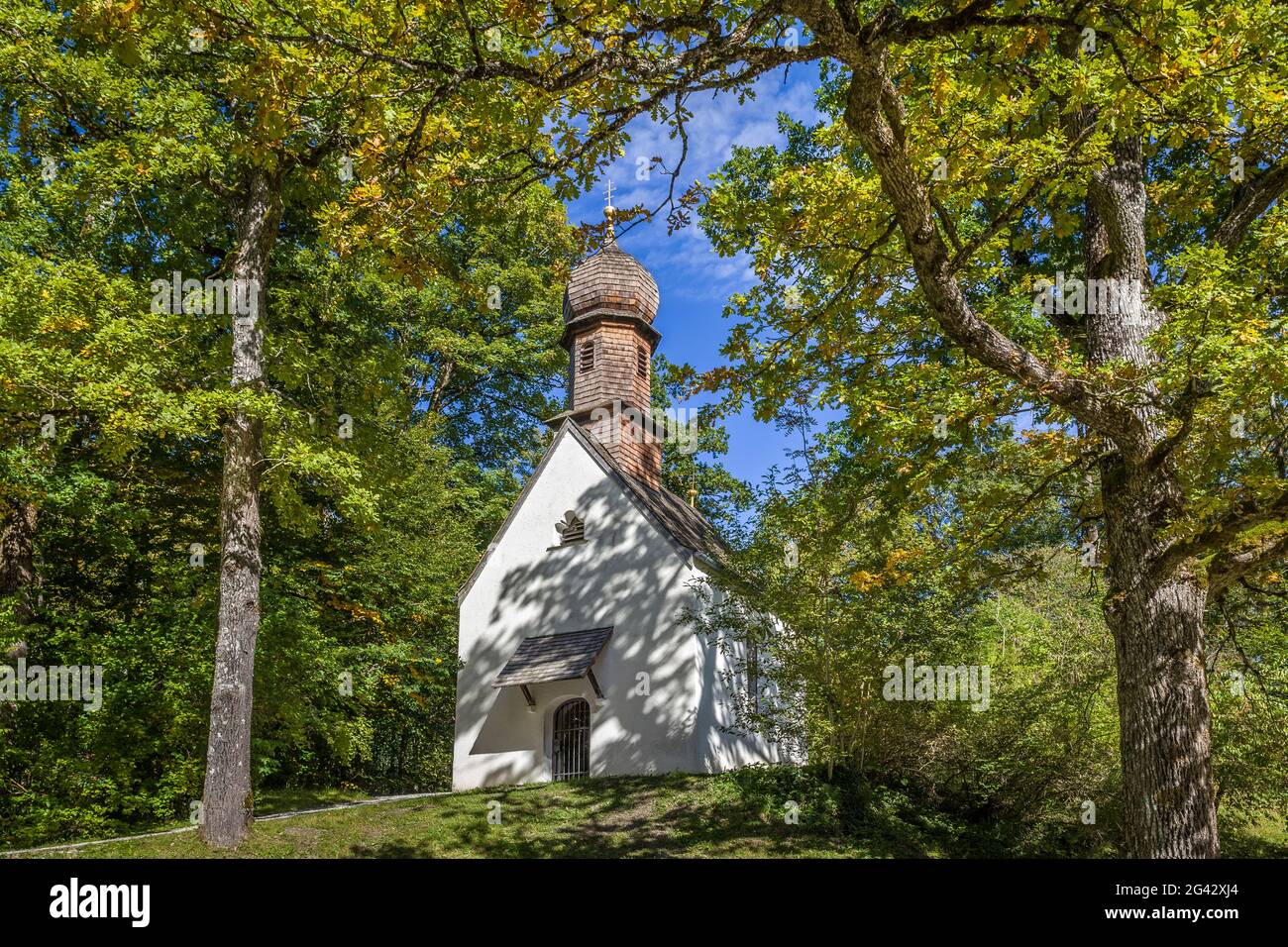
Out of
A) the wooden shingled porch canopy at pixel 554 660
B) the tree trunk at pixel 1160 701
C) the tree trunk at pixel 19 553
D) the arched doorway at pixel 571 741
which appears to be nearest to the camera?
the tree trunk at pixel 1160 701

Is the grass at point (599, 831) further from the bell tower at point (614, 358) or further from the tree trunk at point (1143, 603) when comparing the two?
the bell tower at point (614, 358)

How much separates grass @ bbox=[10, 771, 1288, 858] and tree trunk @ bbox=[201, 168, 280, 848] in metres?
0.49

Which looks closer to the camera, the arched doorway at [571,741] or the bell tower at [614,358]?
the arched doorway at [571,741]

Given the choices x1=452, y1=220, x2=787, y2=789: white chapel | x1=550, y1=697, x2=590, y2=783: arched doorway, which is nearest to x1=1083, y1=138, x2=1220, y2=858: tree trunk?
x1=452, y1=220, x2=787, y2=789: white chapel

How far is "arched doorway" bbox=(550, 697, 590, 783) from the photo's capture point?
671 inches

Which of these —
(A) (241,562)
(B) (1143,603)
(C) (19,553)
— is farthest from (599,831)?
(C) (19,553)

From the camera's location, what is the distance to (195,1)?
4422mm

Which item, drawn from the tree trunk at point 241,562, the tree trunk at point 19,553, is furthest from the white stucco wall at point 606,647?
the tree trunk at point 19,553

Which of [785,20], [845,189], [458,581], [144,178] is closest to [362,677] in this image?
[458,581]

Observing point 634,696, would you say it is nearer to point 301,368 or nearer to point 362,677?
point 362,677

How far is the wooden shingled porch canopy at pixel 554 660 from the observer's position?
16.3 m

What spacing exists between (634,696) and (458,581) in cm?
730

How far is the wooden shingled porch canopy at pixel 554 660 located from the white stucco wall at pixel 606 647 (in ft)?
0.80

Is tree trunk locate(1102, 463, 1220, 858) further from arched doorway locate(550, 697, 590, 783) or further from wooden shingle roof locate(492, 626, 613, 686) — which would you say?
arched doorway locate(550, 697, 590, 783)
